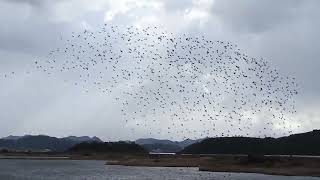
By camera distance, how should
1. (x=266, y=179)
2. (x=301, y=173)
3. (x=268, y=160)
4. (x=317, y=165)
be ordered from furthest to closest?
(x=268, y=160) < (x=317, y=165) < (x=301, y=173) < (x=266, y=179)

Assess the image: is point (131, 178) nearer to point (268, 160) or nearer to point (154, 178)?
point (154, 178)

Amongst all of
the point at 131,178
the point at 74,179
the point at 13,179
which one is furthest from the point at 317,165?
the point at 13,179

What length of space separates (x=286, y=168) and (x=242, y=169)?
10.1m

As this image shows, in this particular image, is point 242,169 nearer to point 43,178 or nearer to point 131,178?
point 131,178

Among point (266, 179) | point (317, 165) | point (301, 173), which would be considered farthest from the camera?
point (317, 165)

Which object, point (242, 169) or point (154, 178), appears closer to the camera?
point (154, 178)

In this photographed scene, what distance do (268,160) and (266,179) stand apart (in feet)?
137

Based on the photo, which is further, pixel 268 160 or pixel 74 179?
pixel 268 160

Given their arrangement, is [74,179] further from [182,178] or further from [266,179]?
[266,179]

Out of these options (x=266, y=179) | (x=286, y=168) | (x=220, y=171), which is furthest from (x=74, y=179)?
(x=286, y=168)

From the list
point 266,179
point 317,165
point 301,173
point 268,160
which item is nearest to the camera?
point 266,179

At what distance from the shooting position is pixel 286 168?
400ft

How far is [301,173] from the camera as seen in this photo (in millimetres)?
109062

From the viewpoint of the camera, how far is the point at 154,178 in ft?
326
